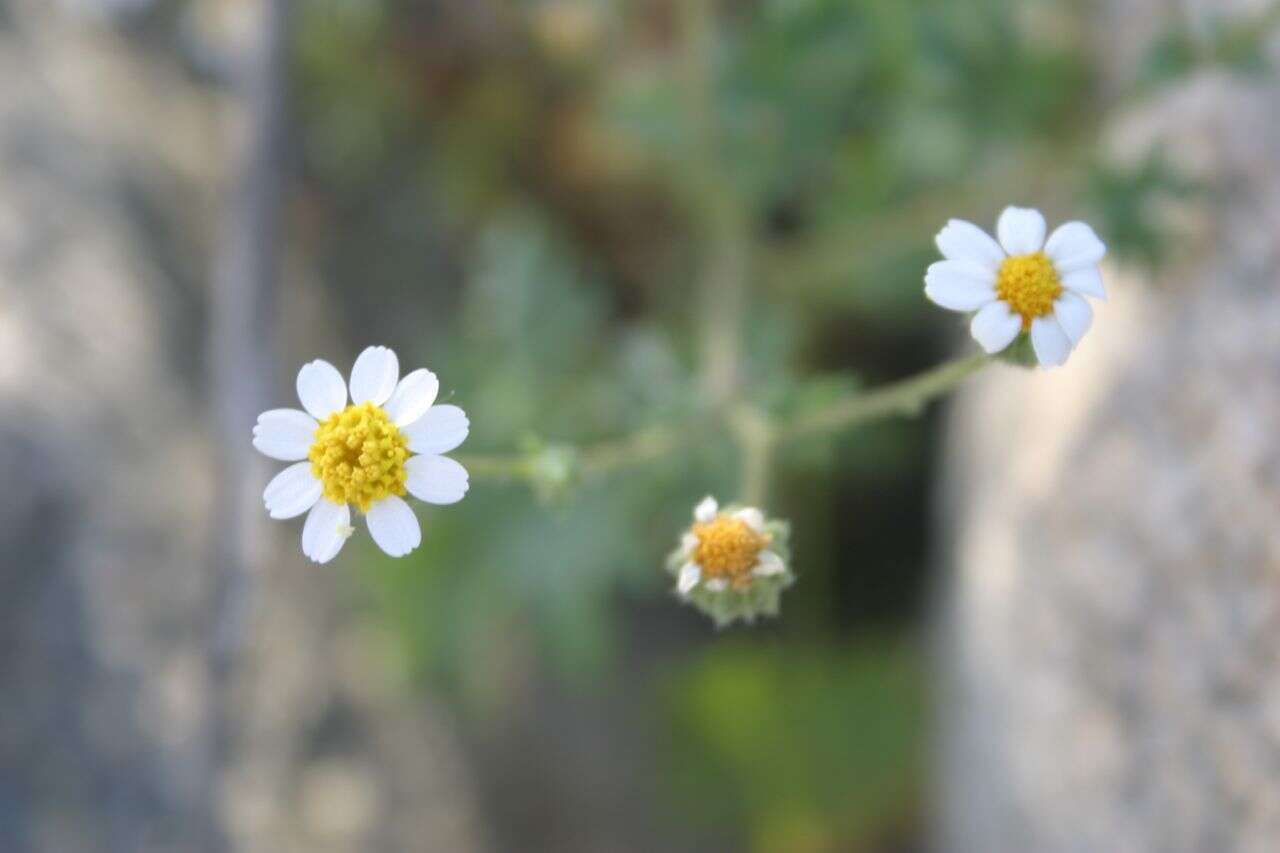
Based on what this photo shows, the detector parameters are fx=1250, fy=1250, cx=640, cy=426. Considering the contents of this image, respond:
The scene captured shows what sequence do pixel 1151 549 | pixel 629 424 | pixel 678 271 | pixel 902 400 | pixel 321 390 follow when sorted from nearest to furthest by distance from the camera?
pixel 321 390 → pixel 902 400 → pixel 1151 549 → pixel 629 424 → pixel 678 271

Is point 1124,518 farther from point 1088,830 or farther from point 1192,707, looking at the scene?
point 1088,830

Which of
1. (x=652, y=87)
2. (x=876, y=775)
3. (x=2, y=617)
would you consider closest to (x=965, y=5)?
(x=652, y=87)

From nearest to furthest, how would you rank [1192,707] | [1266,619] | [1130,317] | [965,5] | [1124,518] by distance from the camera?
1. [1266,619]
2. [1192,707]
3. [1124,518]
4. [1130,317]
5. [965,5]

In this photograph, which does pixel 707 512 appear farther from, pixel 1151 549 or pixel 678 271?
pixel 678 271

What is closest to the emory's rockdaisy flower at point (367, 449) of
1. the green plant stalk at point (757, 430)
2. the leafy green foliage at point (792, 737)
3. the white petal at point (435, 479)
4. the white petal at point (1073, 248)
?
the white petal at point (435, 479)

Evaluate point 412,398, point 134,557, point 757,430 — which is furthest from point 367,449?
point 134,557

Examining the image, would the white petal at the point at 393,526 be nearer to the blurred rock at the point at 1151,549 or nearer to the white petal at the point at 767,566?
the white petal at the point at 767,566
